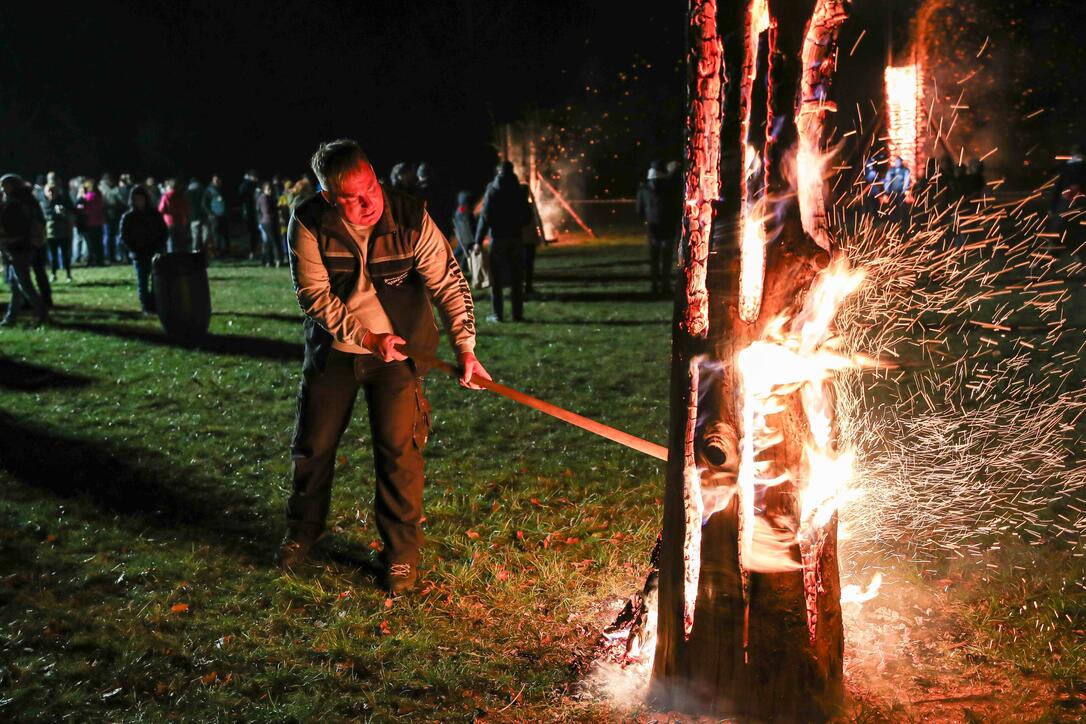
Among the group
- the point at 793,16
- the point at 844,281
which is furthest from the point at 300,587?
the point at 793,16

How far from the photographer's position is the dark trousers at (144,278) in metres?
13.7

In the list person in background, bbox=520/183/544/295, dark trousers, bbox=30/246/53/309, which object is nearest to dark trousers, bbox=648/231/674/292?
person in background, bbox=520/183/544/295

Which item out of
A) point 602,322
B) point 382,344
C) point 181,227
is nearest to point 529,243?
point 602,322

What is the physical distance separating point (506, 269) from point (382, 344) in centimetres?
869

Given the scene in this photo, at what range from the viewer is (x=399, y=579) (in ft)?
15.4

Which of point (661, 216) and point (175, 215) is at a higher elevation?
point (175, 215)

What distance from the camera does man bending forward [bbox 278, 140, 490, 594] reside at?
4.27m

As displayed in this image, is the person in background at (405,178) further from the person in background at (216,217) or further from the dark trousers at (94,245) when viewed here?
the dark trousers at (94,245)

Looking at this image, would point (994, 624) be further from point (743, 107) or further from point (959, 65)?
point (959, 65)

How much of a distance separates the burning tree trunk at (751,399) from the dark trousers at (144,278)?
12144 mm

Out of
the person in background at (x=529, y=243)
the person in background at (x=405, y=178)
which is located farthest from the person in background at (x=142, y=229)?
the person in background at (x=529, y=243)

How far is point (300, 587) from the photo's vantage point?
4.69m

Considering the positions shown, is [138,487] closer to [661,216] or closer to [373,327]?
[373,327]

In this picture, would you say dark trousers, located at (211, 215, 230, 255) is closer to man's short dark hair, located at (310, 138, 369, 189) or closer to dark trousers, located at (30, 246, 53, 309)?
dark trousers, located at (30, 246, 53, 309)
